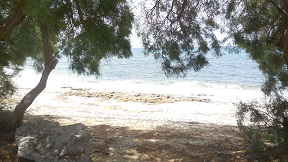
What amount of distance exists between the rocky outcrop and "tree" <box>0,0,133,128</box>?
0.94m

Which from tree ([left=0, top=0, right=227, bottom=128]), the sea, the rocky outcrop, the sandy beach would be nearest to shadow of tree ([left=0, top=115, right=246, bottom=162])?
the sandy beach

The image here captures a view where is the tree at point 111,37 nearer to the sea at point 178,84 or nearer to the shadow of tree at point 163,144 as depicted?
the shadow of tree at point 163,144

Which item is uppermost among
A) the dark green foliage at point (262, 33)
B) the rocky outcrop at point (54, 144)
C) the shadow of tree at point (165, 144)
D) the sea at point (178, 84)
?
the dark green foliage at point (262, 33)

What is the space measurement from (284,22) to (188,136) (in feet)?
10.2

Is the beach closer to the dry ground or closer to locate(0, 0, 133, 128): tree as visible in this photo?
the dry ground

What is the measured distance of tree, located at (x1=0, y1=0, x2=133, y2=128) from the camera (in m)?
3.96

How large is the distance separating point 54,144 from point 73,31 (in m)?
1.83

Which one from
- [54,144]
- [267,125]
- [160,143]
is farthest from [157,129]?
[54,144]

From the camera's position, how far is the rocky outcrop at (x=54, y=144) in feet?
12.6

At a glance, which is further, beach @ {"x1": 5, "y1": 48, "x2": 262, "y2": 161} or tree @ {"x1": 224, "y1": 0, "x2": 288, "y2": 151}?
beach @ {"x1": 5, "y1": 48, "x2": 262, "y2": 161}

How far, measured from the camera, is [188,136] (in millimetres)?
6293

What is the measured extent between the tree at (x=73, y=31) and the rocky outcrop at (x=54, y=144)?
36.9 inches

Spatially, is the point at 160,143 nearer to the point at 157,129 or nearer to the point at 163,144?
the point at 163,144

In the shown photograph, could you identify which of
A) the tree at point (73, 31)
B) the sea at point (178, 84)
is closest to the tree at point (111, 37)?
the tree at point (73, 31)
